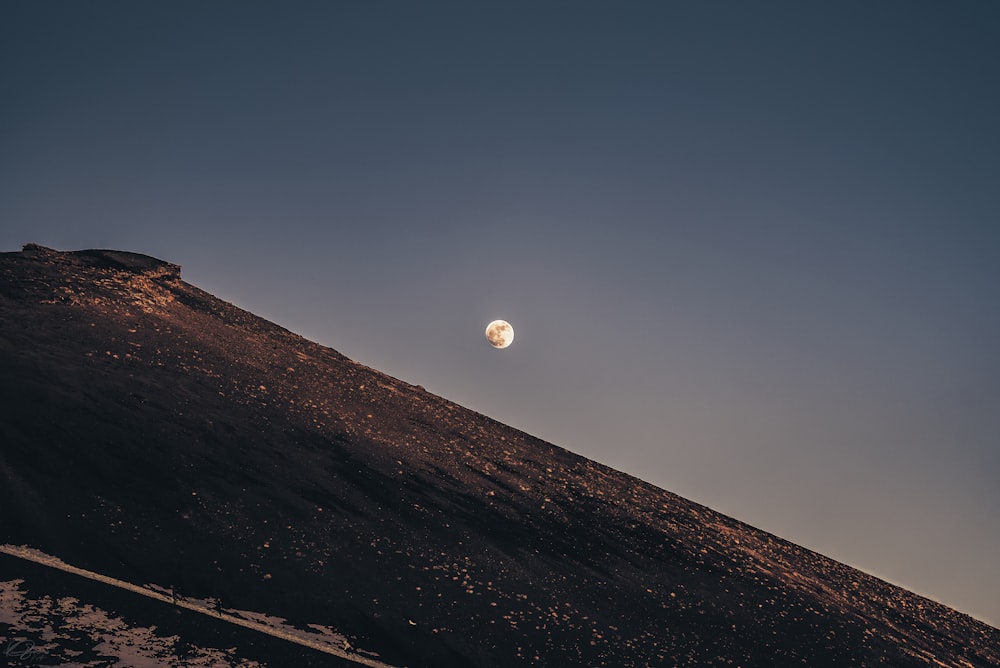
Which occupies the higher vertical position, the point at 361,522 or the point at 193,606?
the point at 361,522

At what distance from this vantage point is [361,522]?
2.39 meters

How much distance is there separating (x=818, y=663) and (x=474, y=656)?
1.45 metres

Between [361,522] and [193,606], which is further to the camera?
[361,522]

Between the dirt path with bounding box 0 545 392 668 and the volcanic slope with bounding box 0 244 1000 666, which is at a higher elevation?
the volcanic slope with bounding box 0 244 1000 666

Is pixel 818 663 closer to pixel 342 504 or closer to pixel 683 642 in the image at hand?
pixel 683 642

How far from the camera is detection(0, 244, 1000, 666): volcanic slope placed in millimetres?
1821

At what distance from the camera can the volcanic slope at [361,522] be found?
1.82 metres

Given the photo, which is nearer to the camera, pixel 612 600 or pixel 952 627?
pixel 612 600

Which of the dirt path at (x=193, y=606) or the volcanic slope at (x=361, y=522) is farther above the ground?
the volcanic slope at (x=361, y=522)

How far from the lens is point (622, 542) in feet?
10.7

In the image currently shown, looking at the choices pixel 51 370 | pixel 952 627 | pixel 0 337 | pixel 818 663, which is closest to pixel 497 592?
pixel 818 663

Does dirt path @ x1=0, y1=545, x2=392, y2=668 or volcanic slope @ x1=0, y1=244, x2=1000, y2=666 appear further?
volcanic slope @ x1=0, y1=244, x2=1000, y2=666

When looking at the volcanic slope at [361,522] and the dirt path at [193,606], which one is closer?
the dirt path at [193,606]

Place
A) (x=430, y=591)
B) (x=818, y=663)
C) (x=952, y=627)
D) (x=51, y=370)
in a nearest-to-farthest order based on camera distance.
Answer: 1. (x=430, y=591)
2. (x=818, y=663)
3. (x=51, y=370)
4. (x=952, y=627)
